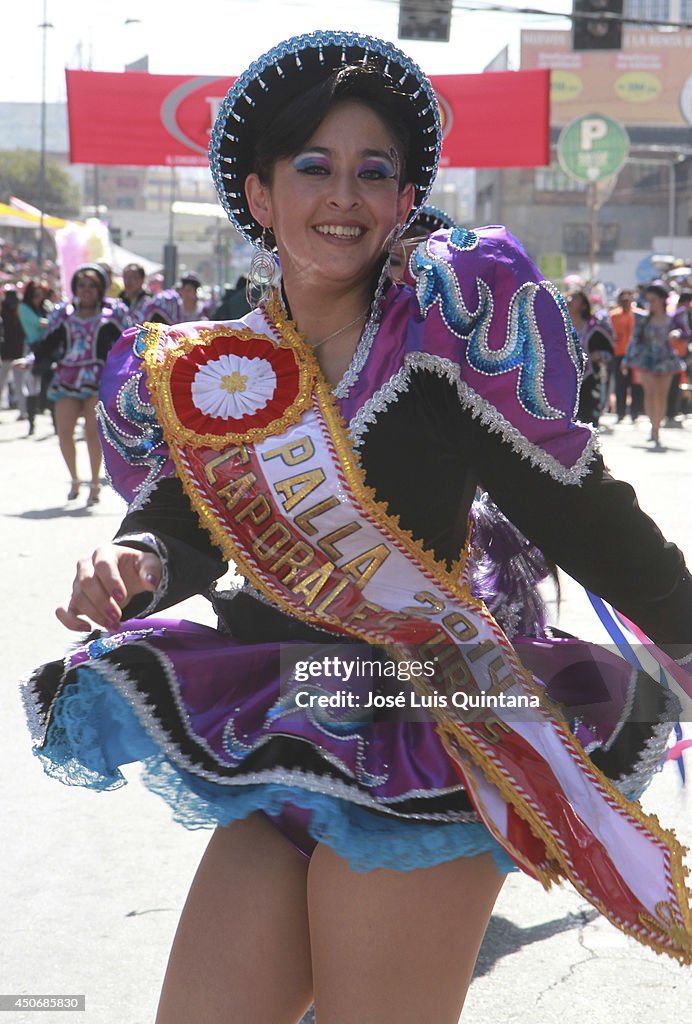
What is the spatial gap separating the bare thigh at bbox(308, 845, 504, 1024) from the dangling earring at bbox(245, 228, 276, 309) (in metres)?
0.94

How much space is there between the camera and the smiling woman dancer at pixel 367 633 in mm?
1781

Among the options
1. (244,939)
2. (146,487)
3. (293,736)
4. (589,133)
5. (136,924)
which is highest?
(589,133)

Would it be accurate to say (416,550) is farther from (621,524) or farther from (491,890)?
(491,890)

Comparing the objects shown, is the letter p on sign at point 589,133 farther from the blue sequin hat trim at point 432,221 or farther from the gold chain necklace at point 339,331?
the gold chain necklace at point 339,331

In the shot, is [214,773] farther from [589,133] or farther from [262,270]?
[589,133]

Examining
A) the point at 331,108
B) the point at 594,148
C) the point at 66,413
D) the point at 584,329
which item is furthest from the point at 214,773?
the point at 594,148

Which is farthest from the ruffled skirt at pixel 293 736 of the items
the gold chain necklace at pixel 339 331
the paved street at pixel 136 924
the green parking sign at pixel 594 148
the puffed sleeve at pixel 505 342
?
the green parking sign at pixel 594 148

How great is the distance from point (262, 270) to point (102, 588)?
718 millimetres

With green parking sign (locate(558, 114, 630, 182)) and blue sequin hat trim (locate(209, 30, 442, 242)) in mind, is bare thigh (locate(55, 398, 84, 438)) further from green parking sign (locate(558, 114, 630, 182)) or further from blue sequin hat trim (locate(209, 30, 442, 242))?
green parking sign (locate(558, 114, 630, 182))

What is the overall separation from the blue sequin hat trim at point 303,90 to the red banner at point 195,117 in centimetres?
1401

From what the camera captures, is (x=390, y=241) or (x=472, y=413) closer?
(x=472, y=413)

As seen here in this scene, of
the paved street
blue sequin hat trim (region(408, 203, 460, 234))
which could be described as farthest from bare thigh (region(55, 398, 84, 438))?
blue sequin hat trim (region(408, 203, 460, 234))

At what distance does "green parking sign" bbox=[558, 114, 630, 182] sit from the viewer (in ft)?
61.8

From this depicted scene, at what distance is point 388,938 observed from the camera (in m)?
1.73
